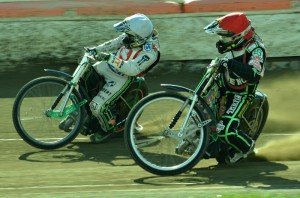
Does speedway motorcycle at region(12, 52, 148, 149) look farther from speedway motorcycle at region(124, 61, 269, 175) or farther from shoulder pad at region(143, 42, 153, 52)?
speedway motorcycle at region(124, 61, 269, 175)

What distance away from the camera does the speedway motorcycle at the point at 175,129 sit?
8.66 metres

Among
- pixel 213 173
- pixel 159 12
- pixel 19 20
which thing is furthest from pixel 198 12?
pixel 213 173

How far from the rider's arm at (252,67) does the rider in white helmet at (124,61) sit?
1.63 metres

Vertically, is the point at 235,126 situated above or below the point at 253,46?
below

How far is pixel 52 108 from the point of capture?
10164 millimetres

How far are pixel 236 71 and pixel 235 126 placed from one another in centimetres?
61

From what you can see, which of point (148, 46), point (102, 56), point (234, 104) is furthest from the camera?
point (148, 46)

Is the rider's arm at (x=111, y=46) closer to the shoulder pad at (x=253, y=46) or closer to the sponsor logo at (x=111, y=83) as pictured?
the sponsor logo at (x=111, y=83)

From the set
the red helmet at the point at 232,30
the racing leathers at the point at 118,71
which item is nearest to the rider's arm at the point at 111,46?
the racing leathers at the point at 118,71

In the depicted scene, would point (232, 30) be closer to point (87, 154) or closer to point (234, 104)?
point (234, 104)

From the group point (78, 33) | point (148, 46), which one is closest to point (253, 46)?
point (148, 46)

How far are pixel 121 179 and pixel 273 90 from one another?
5016mm

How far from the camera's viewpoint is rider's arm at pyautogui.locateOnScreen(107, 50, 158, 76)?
10141 mm

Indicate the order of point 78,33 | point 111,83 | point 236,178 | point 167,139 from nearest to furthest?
point 236,178, point 167,139, point 111,83, point 78,33
